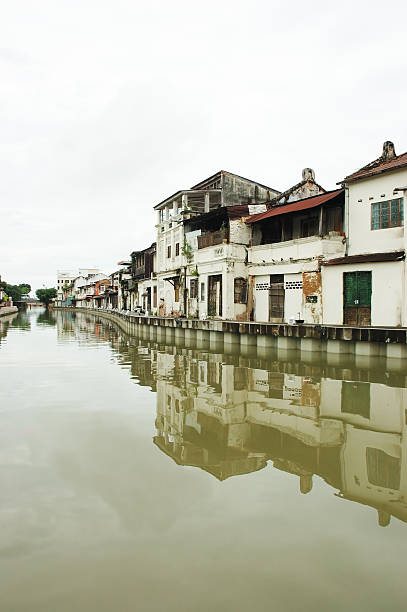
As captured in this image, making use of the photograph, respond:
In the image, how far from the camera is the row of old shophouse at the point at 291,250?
2011 cm

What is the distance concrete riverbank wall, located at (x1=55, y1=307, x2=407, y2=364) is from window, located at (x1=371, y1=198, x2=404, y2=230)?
5.99 m

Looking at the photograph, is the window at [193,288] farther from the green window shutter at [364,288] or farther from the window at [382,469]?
the window at [382,469]

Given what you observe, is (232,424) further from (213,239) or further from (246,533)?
(213,239)

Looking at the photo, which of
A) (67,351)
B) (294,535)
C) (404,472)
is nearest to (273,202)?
(67,351)

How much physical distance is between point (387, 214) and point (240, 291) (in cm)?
1065

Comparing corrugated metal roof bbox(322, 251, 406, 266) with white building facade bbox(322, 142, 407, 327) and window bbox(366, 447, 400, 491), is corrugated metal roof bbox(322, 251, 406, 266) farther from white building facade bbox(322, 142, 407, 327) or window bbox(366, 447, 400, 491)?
window bbox(366, 447, 400, 491)

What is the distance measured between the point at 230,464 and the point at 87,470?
214 cm

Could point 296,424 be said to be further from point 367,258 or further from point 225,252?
point 225,252

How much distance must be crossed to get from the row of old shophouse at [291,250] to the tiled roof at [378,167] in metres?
0.07

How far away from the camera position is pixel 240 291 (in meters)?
28.2

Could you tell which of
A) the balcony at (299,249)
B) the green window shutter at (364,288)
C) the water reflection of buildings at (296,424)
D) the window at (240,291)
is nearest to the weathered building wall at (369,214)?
the balcony at (299,249)

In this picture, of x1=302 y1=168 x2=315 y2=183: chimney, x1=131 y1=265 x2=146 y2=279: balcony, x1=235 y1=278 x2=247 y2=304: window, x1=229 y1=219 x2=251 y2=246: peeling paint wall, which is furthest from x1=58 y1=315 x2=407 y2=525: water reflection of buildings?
x1=131 y1=265 x2=146 y2=279: balcony

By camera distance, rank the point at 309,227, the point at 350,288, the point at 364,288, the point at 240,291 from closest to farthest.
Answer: the point at 364,288 → the point at 350,288 → the point at 309,227 → the point at 240,291

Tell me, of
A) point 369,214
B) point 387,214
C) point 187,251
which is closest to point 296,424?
point 387,214
